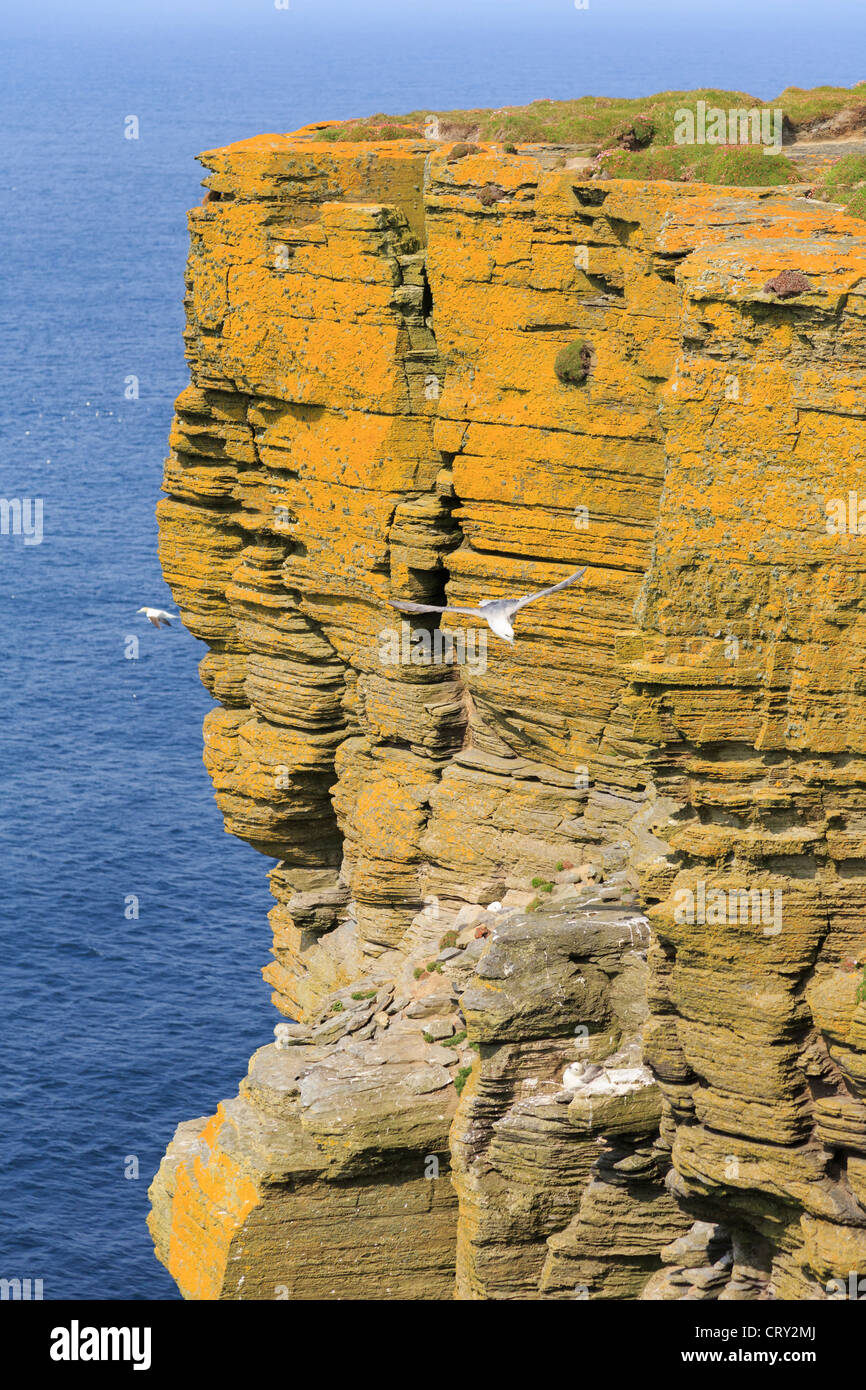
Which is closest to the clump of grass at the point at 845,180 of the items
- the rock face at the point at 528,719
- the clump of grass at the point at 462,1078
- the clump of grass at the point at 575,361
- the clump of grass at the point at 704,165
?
the clump of grass at the point at 704,165

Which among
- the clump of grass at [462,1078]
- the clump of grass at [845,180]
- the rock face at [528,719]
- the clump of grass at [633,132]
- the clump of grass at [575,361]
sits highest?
the clump of grass at [633,132]

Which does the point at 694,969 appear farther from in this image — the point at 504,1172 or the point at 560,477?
the point at 560,477

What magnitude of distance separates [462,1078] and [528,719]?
33.6 ft

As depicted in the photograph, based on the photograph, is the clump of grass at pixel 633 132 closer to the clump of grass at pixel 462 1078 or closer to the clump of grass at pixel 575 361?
the clump of grass at pixel 575 361

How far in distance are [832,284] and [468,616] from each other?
20741 millimetres

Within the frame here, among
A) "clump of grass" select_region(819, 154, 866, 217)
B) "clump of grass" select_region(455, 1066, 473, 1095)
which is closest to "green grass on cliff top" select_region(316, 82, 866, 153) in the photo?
"clump of grass" select_region(819, 154, 866, 217)

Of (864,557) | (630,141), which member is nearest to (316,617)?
(630,141)

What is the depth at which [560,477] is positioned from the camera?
190ft

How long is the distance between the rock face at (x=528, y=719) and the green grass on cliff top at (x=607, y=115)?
2.78 metres

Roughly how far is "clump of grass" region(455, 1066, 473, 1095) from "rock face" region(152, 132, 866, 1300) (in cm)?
30

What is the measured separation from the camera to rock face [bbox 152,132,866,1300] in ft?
145

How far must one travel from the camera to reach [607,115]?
61.3 m

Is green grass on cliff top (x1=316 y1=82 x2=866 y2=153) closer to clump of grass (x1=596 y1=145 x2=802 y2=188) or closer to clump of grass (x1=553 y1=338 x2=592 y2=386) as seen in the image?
clump of grass (x1=596 y1=145 x2=802 y2=188)

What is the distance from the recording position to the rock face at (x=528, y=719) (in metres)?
44.2
